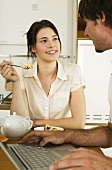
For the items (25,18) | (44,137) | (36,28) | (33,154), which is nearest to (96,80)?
(25,18)

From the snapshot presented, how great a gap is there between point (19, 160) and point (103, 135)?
503 mm

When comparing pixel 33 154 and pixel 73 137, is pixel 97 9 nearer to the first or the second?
pixel 73 137

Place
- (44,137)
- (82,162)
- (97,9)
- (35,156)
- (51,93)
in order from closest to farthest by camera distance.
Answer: (82,162), (35,156), (44,137), (97,9), (51,93)

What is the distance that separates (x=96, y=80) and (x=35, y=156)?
2862mm

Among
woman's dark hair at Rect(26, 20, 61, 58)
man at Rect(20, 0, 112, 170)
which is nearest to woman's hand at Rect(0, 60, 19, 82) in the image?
woman's dark hair at Rect(26, 20, 61, 58)

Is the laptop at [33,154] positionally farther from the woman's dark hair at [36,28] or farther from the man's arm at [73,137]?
the woman's dark hair at [36,28]

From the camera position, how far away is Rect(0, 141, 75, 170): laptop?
113cm

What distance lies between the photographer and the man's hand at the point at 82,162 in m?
0.98

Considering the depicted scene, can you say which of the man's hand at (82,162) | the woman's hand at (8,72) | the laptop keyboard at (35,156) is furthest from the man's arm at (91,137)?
the woman's hand at (8,72)

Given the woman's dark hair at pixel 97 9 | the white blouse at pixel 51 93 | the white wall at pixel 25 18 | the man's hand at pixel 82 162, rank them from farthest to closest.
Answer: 1. the white wall at pixel 25 18
2. the white blouse at pixel 51 93
3. the woman's dark hair at pixel 97 9
4. the man's hand at pixel 82 162

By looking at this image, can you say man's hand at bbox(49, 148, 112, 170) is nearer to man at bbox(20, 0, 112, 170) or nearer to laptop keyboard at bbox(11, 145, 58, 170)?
laptop keyboard at bbox(11, 145, 58, 170)

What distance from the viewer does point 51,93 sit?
2275 mm

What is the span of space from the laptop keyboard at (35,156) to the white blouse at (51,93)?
862mm

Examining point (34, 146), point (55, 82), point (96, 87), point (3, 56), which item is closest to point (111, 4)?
point (34, 146)
